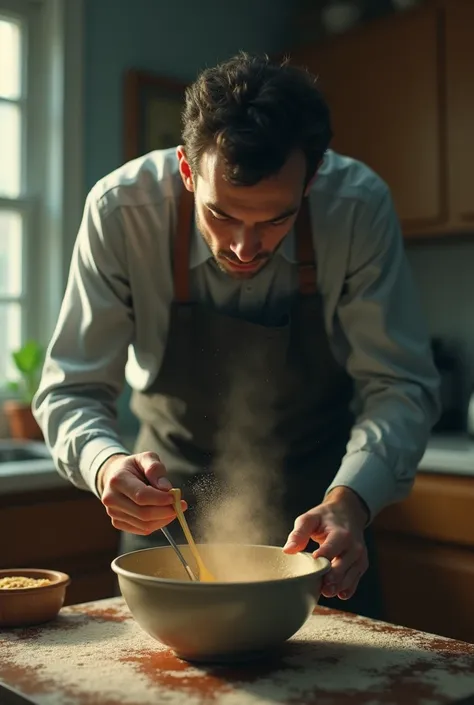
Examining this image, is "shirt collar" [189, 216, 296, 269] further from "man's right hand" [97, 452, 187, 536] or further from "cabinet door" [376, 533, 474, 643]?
"cabinet door" [376, 533, 474, 643]

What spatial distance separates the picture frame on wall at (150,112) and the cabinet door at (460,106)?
966mm

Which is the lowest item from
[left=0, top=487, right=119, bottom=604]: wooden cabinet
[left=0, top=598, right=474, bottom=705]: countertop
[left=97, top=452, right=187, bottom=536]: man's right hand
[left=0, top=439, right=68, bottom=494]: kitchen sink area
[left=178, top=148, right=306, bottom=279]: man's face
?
[left=0, top=487, right=119, bottom=604]: wooden cabinet

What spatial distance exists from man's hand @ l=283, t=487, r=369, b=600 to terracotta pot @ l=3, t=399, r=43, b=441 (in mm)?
1798

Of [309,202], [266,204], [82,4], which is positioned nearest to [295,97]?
[266,204]

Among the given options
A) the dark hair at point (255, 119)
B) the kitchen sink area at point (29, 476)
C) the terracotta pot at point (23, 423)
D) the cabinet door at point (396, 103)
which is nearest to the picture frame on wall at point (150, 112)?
the cabinet door at point (396, 103)

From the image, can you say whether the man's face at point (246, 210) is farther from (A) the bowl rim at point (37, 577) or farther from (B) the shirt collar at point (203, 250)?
(A) the bowl rim at point (37, 577)

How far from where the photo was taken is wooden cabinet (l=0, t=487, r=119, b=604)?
229 centimetres

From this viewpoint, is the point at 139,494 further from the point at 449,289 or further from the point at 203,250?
the point at 449,289

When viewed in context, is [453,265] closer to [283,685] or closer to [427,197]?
[427,197]

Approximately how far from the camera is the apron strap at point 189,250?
5.37 feet

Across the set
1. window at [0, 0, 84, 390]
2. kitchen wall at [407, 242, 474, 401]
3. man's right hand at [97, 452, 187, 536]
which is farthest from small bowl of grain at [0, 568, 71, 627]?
kitchen wall at [407, 242, 474, 401]

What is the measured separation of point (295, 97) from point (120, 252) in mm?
493

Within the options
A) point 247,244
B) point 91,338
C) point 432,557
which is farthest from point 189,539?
point 432,557

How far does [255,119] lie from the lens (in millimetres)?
1219
